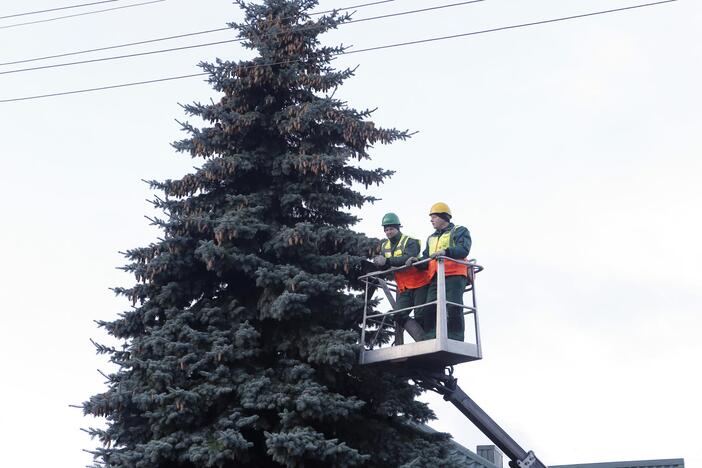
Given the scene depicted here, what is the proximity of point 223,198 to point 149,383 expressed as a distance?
309cm

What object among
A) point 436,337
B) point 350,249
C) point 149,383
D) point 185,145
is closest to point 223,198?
point 185,145

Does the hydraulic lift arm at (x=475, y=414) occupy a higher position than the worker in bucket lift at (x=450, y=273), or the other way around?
the worker in bucket lift at (x=450, y=273)

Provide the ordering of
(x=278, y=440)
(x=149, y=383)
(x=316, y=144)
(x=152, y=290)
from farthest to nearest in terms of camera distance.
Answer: (x=316, y=144) < (x=152, y=290) < (x=149, y=383) < (x=278, y=440)

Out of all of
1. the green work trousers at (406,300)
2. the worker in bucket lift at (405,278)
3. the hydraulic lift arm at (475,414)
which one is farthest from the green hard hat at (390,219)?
the hydraulic lift arm at (475,414)

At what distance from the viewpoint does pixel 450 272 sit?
1321 centimetres

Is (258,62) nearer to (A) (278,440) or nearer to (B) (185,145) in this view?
(B) (185,145)

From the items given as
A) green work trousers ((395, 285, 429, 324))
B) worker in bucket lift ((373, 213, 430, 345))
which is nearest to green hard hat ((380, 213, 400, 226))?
worker in bucket lift ((373, 213, 430, 345))

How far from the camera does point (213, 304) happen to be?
14258mm

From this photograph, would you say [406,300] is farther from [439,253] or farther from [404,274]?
[439,253]

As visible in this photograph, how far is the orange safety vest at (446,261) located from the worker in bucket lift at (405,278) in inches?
8.3

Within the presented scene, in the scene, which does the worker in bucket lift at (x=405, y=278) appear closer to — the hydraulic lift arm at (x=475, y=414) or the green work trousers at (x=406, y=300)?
the green work trousers at (x=406, y=300)

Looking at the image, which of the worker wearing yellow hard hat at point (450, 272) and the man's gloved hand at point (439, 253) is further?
the worker wearing yellow hard hat at point (450, 272)

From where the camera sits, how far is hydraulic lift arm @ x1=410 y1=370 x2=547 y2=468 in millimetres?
13891

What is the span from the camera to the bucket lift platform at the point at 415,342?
12.6 meters
